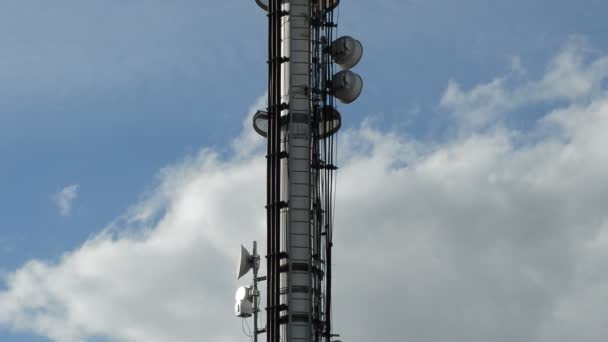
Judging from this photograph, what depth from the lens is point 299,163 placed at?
7075cm

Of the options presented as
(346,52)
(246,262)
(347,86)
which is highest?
(346,52)

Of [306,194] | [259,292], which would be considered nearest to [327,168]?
[306,194]

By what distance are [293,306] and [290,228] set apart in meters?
3.94

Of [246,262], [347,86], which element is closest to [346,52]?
[347,86]

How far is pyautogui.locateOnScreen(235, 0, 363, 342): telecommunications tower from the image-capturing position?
68.6 meters

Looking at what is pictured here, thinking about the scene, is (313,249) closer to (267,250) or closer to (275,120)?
(267,250)

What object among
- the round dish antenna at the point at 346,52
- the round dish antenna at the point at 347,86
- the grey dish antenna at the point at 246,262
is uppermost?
the round dish antenna at the point at 346,52

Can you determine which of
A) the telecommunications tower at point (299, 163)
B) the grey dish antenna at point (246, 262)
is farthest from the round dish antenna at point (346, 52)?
the grey dish antenna at point (246, 262)

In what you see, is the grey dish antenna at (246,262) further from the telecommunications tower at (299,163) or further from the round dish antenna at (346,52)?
the round dish antenna at (346,52)

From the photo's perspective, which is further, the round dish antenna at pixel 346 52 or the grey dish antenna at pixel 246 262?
the round dish antenna at pixel 346 52

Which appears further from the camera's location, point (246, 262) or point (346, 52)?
point (346, 52)

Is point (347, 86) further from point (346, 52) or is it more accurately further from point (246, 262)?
point (246, 262)

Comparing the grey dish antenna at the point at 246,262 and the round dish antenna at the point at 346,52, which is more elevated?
the round dish antenna at the point at 346,52

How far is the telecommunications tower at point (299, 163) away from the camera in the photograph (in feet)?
225
